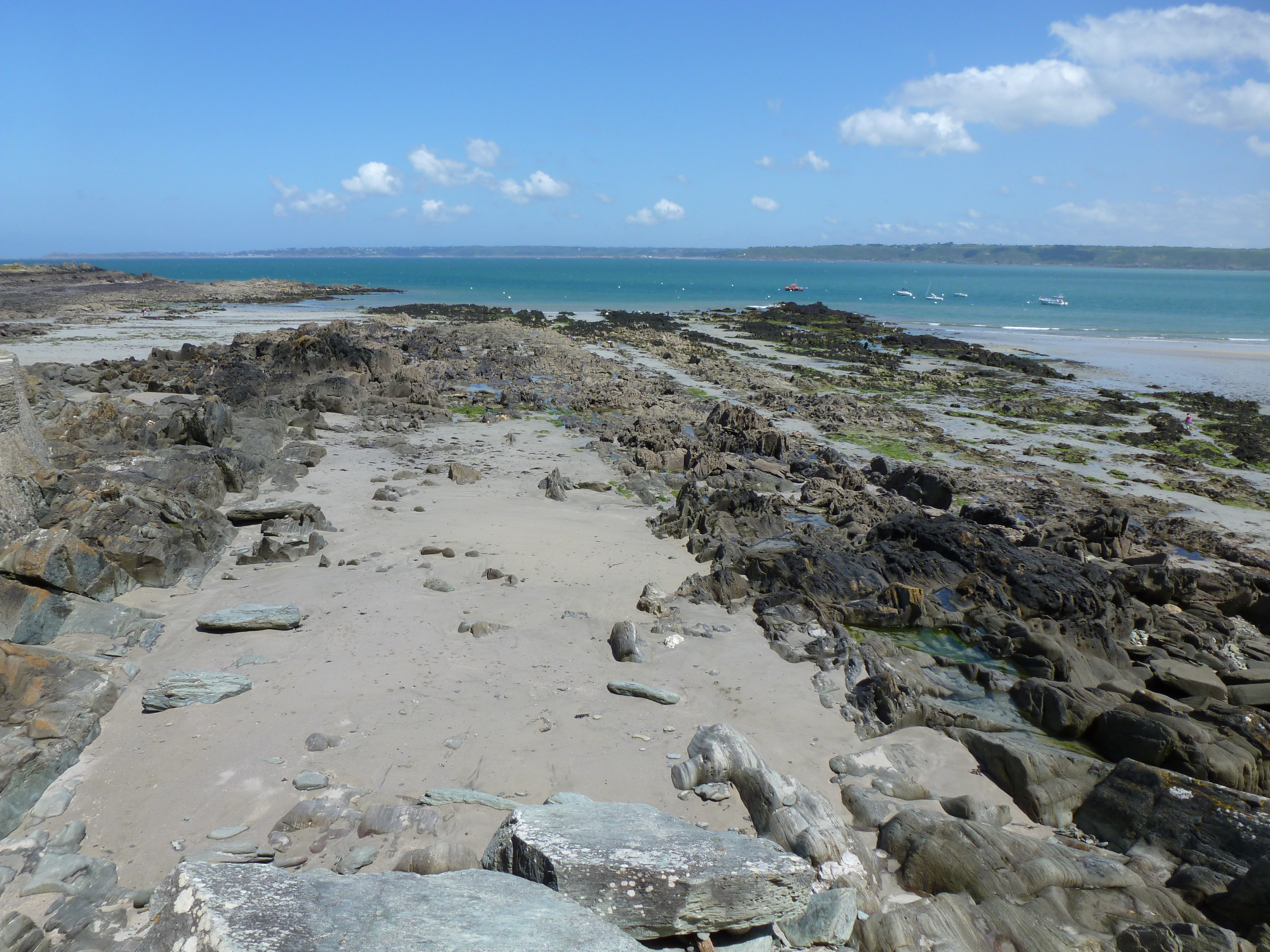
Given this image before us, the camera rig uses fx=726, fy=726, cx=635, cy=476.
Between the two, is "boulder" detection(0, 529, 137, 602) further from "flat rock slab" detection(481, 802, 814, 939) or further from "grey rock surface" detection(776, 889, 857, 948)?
"grey rock surface" detection(776, 889, 857, 948)

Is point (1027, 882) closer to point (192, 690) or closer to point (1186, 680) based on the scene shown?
point (1186, 680)

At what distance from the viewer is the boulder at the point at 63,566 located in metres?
6.67

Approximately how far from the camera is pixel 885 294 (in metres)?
101

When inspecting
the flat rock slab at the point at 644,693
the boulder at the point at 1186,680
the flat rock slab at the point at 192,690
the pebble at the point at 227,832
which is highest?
the flat rock slab at the point at 192,690

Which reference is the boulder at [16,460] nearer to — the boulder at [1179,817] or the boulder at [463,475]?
the boulder at [463,475]

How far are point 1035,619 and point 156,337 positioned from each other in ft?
116

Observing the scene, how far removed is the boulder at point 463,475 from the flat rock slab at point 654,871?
927 cm

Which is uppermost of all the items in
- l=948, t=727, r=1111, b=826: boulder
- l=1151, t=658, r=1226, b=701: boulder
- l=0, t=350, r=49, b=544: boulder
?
l=0, t=350, r=49, b=544: boulder

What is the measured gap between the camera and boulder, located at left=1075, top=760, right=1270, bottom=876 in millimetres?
4625

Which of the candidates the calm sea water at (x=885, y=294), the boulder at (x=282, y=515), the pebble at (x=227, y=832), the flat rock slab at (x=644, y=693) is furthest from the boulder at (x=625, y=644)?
the calm sea water at (x=885, y=294)

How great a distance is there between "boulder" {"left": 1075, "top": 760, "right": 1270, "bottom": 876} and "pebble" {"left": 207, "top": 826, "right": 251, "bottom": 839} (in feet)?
18.5

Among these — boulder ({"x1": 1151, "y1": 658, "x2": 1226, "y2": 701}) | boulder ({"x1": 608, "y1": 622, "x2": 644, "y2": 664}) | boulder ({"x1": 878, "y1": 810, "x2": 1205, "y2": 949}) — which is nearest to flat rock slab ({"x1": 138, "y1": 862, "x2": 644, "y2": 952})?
boulder ({"x1": 878, "y1": 810, "x2": 1205, "y2": 949})

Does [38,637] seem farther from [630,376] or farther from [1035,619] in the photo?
[630,376]

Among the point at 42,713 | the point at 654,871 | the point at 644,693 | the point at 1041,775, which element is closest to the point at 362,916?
the point at 654,871
